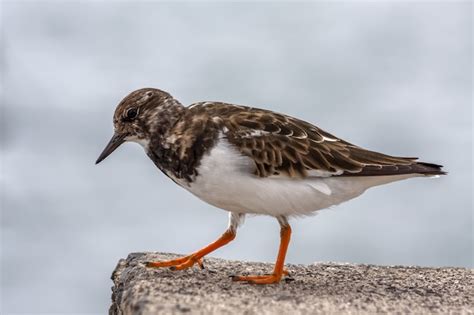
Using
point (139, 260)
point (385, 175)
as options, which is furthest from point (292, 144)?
point (139, 260)

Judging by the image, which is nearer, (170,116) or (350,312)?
(350,312)

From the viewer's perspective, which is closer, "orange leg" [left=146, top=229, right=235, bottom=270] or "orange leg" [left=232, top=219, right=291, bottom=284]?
"orange leg" [left=232, top=219, right=291, bottom=284]

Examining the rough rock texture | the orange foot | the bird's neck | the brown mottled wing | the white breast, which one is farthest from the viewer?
the orange foot

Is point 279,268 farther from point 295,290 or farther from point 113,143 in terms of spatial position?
point 113,143

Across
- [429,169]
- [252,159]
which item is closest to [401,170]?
[429,169]

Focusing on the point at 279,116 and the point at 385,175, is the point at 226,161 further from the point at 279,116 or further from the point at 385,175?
the point at 385,175

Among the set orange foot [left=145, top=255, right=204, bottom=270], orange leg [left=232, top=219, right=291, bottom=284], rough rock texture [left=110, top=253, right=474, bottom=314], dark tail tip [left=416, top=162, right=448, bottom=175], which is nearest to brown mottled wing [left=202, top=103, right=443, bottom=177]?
dark tail tip [left=416, top=162, right=448, bottom=175]

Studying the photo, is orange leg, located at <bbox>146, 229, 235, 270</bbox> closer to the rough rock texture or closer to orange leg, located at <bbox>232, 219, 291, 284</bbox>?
the rough rock texture
